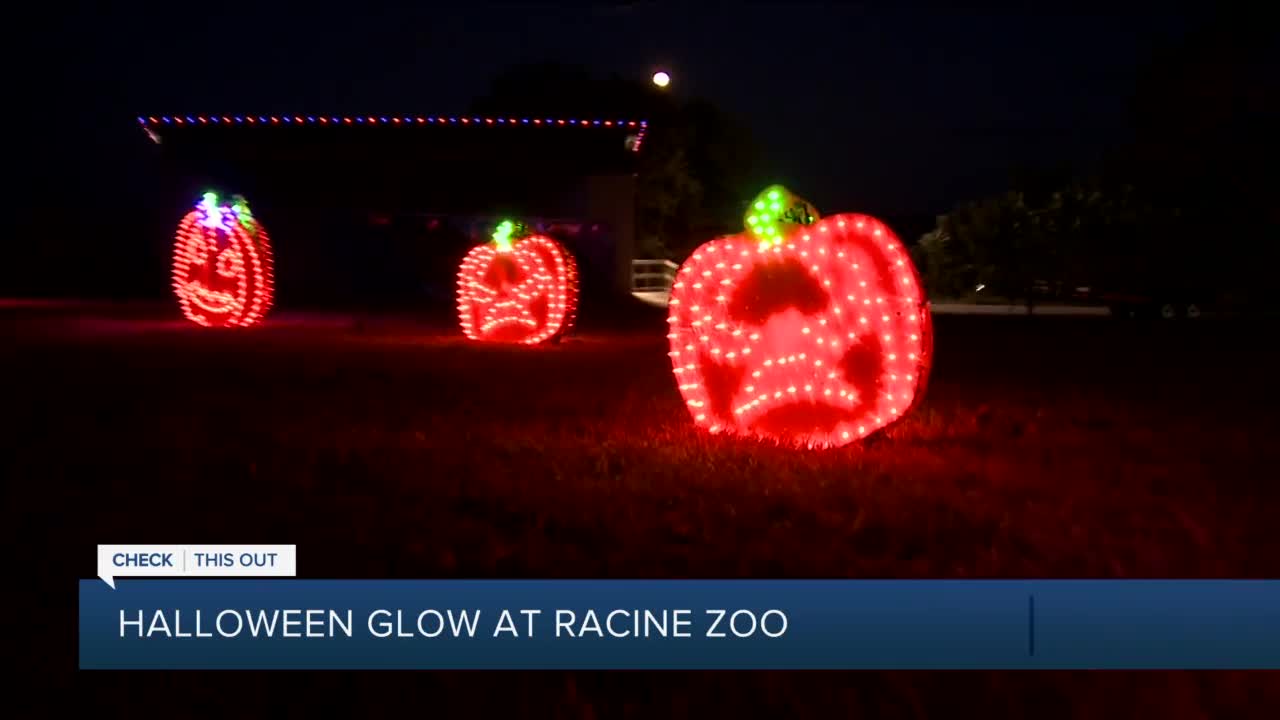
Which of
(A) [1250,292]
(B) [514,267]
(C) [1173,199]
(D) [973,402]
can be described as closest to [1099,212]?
(C) [1173,199]

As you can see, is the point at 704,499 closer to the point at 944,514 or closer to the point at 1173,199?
the point at 944,514

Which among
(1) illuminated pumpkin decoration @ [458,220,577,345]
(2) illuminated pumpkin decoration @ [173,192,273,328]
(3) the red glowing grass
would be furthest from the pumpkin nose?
(2) illuminated pumpkin decoration @ [173,192,273,328]

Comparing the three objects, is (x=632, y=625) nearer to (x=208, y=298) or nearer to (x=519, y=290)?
(x=519, y=290)

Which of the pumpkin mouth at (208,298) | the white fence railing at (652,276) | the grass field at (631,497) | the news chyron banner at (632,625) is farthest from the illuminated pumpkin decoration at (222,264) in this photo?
the white fence railing at (652,276)

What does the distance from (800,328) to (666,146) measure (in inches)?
1647

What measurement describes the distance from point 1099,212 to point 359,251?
1978cm

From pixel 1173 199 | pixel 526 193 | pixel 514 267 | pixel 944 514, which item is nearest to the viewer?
pixel 944 514

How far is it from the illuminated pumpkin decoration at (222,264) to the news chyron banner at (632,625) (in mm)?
16429

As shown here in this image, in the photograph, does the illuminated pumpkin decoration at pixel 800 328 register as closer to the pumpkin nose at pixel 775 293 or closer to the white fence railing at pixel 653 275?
the pumpkin nose at pixel 775 293

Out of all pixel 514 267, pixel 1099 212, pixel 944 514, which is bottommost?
pixel 944 514

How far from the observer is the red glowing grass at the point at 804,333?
744cm

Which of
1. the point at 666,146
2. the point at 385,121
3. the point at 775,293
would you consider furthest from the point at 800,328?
the point at 666,146

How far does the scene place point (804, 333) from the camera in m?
7.73

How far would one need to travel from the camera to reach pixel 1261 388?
37.9 feet
